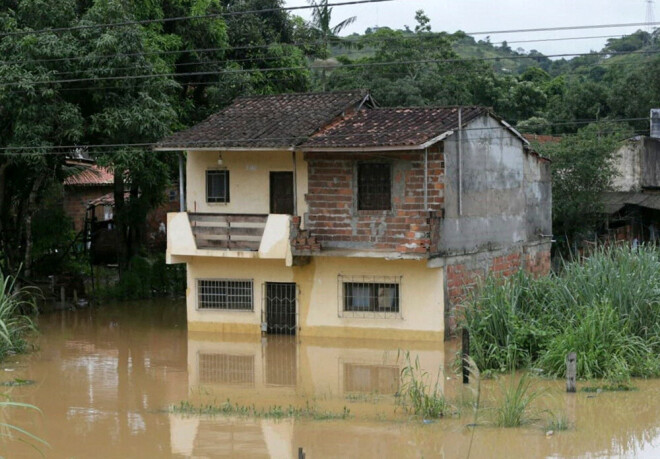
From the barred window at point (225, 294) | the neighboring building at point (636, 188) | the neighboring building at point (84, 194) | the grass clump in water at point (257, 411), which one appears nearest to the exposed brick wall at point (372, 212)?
the barred window at point (225, 294)

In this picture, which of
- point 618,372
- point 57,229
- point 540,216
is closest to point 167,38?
point 57,229

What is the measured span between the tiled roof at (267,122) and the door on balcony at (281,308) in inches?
137

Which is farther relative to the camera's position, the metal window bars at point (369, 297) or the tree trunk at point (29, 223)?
the tree trunk at point (29, 223)

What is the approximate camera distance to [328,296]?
957 inches

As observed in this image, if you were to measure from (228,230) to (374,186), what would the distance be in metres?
3.51

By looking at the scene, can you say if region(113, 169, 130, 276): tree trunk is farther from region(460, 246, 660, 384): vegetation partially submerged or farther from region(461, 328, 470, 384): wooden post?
region(461, 328, 470, 384): wooden post

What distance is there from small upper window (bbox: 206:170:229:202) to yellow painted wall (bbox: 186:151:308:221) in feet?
0.33

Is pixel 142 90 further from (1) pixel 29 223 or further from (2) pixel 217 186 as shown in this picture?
(1) pixel 29 223

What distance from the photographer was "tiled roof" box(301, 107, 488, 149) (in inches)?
888

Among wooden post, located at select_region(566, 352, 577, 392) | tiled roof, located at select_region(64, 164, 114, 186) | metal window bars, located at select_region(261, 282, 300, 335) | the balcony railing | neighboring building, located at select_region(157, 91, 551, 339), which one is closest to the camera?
wooden post, located at select_region(566, 352, 577, 392)

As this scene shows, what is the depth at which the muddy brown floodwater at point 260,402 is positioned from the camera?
14164 mm

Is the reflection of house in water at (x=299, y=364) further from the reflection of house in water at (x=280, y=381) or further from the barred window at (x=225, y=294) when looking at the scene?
the barred window at (x=225, y=294)

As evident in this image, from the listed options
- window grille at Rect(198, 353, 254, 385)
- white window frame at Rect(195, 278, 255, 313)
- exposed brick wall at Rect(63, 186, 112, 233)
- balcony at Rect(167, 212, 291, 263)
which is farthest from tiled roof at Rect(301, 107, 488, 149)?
exposed brick wall at Rect(63, 186, 112, 233)

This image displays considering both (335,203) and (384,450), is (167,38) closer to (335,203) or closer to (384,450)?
(335,203)
